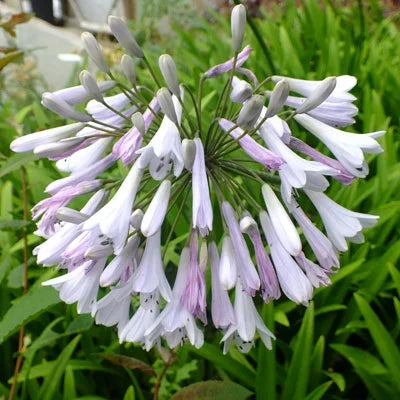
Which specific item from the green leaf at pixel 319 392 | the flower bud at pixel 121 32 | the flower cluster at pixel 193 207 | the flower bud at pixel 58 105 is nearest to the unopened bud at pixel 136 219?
the flower cluster at pixel 193 207

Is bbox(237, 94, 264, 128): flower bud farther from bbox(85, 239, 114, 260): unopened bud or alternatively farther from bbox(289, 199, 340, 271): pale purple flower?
bbox(85, 239, 114, 260): unopened bud

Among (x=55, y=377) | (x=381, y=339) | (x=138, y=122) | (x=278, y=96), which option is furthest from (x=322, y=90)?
(x=55, y=377)

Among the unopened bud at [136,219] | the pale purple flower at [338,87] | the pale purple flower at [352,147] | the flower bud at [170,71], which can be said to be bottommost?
the pale purple flower at [352,147]

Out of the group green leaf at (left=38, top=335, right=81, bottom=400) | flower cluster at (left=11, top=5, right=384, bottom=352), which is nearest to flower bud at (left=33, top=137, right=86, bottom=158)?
flower cluster at (left=11, top=5, right=384, bottom=352)

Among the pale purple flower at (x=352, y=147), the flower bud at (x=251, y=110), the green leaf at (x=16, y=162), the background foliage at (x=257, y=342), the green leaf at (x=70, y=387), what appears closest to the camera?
the flower bud at (x=251, y=110)

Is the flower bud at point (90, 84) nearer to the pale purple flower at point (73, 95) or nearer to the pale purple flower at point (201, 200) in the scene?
the pale purple flower at point (73, 95)

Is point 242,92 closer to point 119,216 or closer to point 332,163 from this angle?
point 332,163

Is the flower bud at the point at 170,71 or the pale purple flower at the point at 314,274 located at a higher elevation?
the flower bud at the point at 170,71

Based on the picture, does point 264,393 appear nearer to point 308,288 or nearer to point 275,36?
point 308,288
